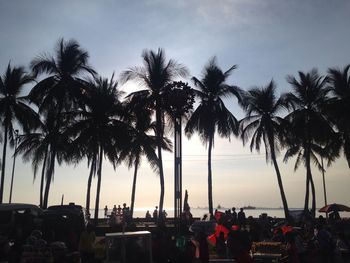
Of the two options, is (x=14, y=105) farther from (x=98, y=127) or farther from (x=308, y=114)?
(x=308, y=114)

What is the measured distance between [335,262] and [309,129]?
25.2m

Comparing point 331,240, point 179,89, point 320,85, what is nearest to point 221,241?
point 331,240

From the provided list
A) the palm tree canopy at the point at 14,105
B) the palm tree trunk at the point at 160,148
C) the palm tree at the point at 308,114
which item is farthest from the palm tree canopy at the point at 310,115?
the palm tree canopy at the point at 14,105

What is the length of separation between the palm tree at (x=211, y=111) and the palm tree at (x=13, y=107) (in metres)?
13.4

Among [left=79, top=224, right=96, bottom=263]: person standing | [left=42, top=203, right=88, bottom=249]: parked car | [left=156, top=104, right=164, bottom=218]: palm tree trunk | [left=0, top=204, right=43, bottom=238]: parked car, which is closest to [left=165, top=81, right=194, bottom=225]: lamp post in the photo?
[left=79, top=224, right=96, bottom=263]: person standing

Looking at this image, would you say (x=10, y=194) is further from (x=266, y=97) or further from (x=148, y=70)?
(x=266, y=97)

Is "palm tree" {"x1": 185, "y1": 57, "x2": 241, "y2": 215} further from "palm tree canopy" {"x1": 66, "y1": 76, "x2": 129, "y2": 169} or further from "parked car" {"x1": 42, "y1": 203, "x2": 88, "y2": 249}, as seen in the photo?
"parked car" {"x1": 42, "y1": 203, "x2": 88, "y2": 249}

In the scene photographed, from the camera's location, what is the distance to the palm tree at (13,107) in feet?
123

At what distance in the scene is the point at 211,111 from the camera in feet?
125

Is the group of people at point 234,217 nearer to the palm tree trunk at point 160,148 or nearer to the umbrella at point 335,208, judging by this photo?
the umbrella at point 335,208

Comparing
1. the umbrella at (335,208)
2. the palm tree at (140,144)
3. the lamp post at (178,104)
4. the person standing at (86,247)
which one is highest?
the palm tree at (140,144)

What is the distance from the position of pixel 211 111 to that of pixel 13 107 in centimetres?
1663

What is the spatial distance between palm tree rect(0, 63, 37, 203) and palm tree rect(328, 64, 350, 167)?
25.2m

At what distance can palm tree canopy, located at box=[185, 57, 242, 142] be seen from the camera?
125 ft
